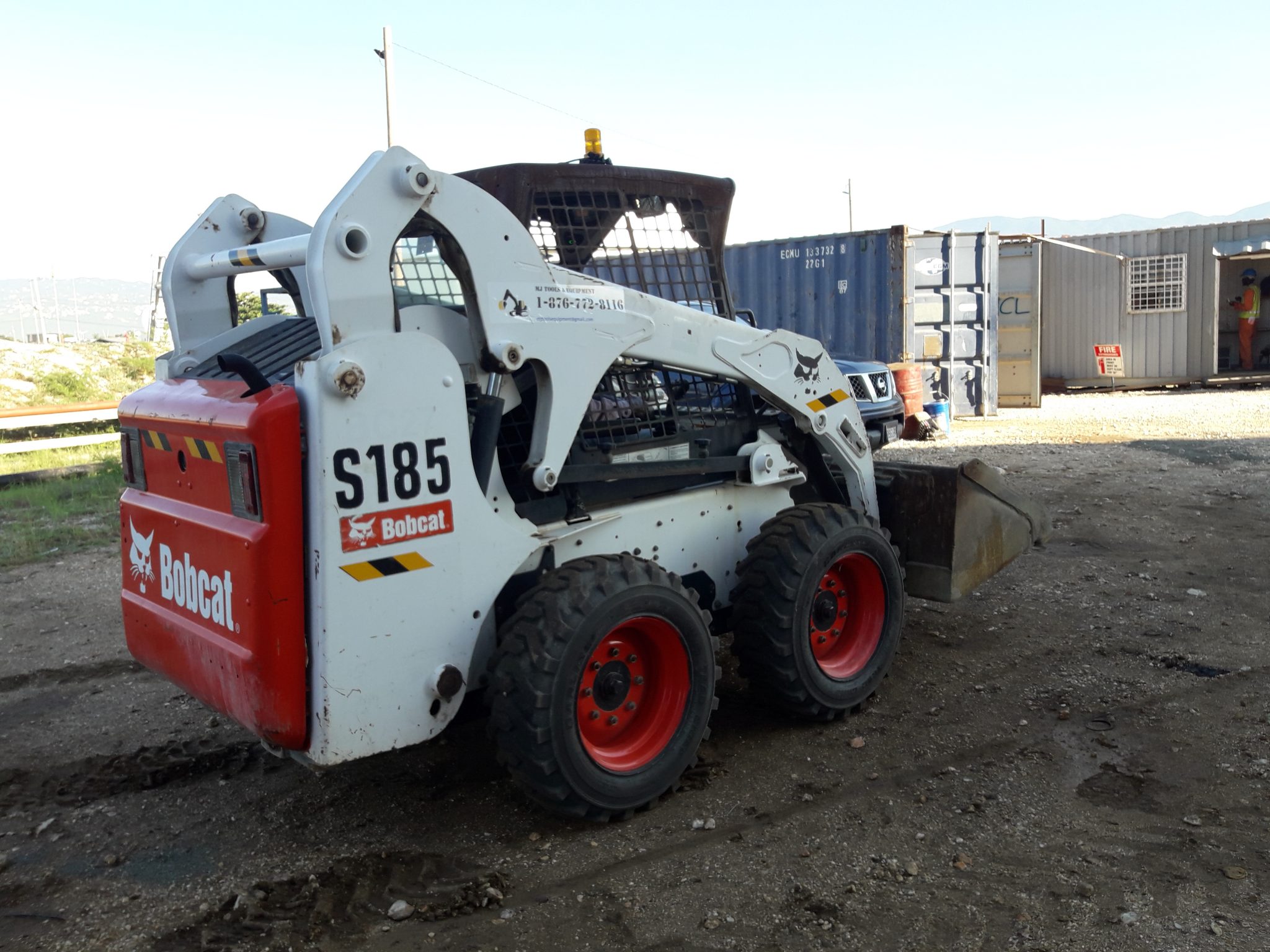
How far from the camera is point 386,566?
3197 millimetres

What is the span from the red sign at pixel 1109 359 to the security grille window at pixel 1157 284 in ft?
2.52

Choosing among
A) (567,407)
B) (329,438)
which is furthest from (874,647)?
(329,438)

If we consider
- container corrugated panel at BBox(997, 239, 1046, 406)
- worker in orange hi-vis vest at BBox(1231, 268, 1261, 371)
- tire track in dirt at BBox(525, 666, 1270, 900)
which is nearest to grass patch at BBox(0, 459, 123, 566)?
tire track in dirt at BBox(525, 666, 1270, 900)

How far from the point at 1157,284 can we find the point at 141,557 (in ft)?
66.2

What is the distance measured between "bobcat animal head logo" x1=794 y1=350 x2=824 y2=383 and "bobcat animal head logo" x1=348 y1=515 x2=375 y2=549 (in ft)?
6.89

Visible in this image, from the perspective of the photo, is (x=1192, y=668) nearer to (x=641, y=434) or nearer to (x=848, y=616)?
(x=848, y=616)

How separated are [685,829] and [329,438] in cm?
175

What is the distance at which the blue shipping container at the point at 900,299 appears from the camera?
14.6 m

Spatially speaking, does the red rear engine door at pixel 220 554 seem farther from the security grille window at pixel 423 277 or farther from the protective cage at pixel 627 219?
the protective cage at pixel 627 219

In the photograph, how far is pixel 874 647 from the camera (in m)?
4.65

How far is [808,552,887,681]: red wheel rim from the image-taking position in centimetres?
454

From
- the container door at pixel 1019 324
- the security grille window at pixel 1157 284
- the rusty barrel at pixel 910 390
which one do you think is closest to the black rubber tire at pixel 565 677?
the rusty barrel at pixel 910 390

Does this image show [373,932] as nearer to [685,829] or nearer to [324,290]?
[685,829]

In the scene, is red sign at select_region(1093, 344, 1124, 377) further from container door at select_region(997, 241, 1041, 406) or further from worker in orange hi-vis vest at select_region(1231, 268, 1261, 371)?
container door at select_region(997, 241, 1041, 406)
